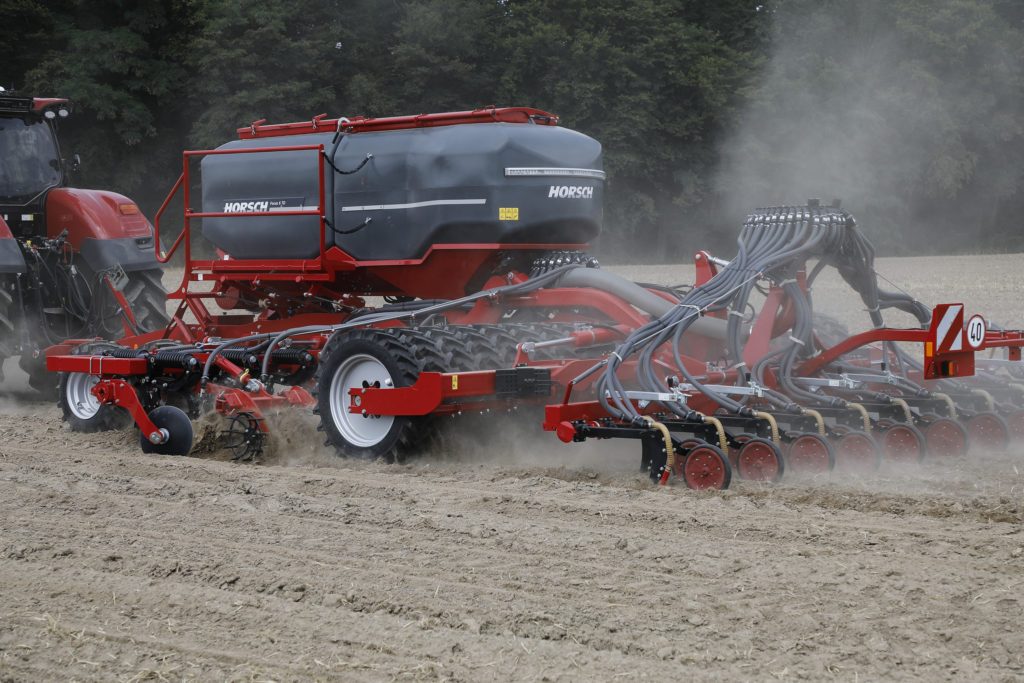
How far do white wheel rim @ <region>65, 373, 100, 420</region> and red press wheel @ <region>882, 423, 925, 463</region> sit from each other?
219 inches

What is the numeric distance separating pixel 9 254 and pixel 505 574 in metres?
6.41

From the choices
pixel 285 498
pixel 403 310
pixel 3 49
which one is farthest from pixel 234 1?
pixel 285 498

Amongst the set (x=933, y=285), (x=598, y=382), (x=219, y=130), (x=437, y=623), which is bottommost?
(x=437, y=623)

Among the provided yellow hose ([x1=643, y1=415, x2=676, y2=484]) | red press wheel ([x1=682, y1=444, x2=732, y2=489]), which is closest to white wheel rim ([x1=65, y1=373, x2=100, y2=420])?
yellow hose ([x1=643, y1=415, x2=676, y2=484])

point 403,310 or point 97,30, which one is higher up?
point 97,30

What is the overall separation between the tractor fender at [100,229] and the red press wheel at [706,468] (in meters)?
6.07

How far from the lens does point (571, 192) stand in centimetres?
842

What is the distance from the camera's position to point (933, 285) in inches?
779

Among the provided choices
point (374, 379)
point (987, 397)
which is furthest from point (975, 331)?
point (374, 379)

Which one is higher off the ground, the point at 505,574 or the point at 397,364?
the point at 397,364

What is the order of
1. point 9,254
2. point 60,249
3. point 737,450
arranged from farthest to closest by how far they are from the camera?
point 60,249 → point 9,254 → point 737,450

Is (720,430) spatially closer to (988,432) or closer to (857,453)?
(857,453)

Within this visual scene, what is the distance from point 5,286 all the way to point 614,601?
23.6 feet

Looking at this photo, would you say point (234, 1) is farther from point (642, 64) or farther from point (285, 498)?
point (285, 498)
